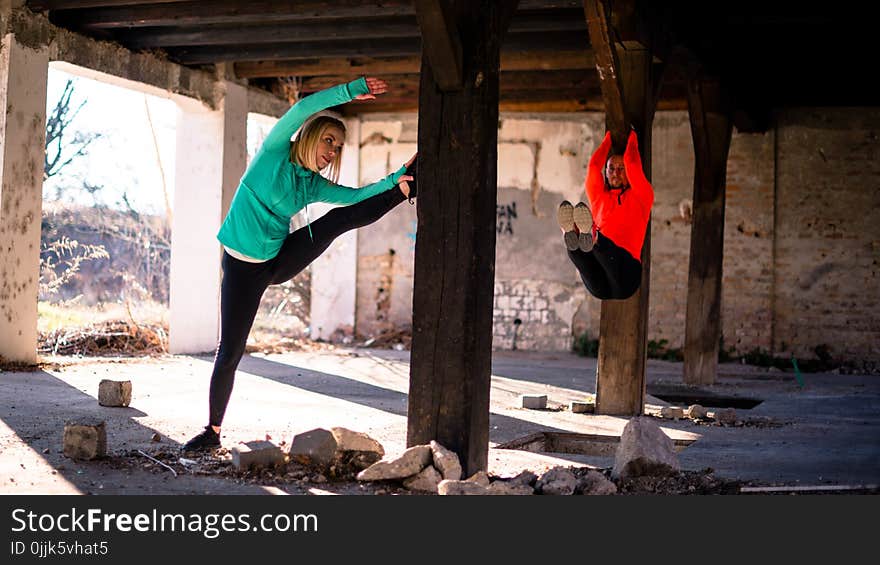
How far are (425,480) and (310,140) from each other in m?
1.72

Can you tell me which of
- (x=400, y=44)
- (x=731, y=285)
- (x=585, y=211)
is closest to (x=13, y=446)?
(x=585, y=211)

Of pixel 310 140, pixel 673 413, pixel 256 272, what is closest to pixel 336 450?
pixel 256 272

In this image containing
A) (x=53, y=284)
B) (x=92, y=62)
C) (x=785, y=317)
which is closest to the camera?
(x=92, y=62)

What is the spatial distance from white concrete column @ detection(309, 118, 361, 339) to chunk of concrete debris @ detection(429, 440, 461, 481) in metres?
10.7

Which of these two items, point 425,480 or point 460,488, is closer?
point 460,488

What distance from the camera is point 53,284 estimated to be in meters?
11.6

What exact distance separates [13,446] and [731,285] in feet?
34.2

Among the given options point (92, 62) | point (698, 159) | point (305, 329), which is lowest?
point (305, 329)

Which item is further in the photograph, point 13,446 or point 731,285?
point 731,285

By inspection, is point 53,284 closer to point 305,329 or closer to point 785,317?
point 305,329

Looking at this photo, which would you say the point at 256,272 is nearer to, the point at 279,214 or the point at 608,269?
the point at 279,214

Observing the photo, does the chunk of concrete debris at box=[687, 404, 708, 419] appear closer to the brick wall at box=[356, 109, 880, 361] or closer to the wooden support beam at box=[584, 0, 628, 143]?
the wooden support beam at box=[584, 0, 628, 143]

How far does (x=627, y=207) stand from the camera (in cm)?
654

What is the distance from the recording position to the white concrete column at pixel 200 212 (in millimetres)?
11773
